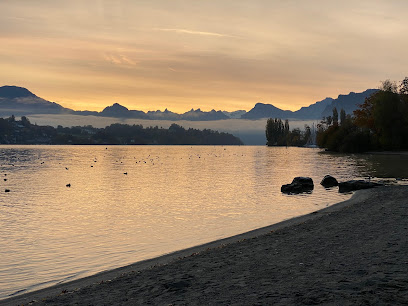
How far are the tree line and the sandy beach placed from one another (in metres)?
134

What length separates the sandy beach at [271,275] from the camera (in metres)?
11.3

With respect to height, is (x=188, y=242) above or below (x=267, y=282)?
below

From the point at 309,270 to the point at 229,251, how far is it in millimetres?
5592

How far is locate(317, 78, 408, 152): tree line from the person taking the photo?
5645 inches


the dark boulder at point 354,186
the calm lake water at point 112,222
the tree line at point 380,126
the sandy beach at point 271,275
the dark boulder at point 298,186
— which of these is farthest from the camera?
the tree line at point 380,126

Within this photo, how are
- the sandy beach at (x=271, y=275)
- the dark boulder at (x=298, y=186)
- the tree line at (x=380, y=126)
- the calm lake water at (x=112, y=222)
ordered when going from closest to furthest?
1. the sandy beach at (x=271, y=275)
2. the calm lake water at (x=112, y=222)
3. the dark boulder at (x=298, y=186)
4. the tree line at (x=380, y=126)

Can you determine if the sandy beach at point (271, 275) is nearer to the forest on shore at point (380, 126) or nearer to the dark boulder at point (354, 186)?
the dark boulder at point (354, 186)

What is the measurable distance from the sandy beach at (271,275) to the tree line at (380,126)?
134 meters

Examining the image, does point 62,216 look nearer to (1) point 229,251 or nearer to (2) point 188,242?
(2) point 188,242

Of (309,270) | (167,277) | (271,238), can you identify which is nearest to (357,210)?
(271,238)

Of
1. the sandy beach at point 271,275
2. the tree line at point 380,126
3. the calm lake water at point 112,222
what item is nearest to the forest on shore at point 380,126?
the tree line at point 380,126

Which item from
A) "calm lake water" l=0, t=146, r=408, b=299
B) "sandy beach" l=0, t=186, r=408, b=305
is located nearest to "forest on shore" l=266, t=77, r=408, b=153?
"calm lake water" l=0, t=146, r=408, b=299

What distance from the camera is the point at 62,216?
3334 cm


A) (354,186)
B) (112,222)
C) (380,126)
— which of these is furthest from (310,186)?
(380,126)
